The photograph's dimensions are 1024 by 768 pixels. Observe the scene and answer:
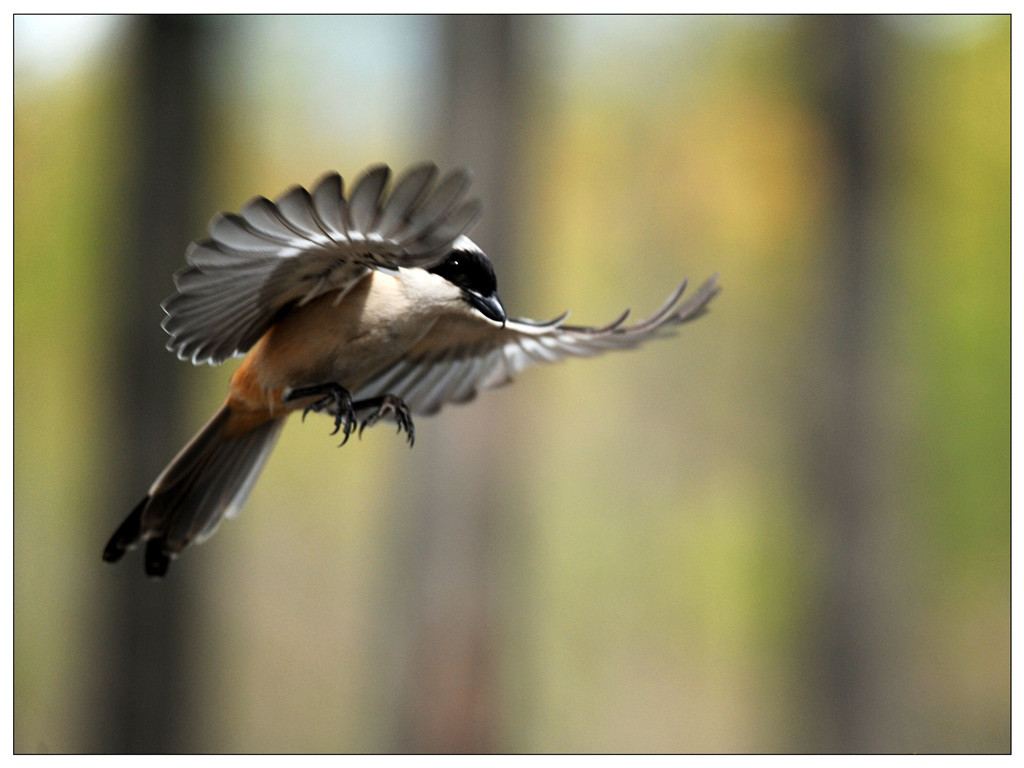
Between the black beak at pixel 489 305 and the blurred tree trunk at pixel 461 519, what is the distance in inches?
61.4

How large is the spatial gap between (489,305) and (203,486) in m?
0.57

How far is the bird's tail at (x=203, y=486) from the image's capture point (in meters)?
1.23

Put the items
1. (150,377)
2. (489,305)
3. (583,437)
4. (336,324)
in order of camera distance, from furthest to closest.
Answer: (583,437) → (150,377) → (336,324) → (489,305)

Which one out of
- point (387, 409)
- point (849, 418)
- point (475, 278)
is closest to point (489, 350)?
point (387, 409)

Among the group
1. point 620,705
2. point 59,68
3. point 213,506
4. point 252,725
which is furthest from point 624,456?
point 213,506

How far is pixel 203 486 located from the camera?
50.2 inches

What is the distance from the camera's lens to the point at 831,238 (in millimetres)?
3059

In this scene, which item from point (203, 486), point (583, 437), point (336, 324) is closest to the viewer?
point (336, 324)

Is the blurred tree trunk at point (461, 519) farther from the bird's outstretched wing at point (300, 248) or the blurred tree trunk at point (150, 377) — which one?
the bird's outstretched wing at point (300, 248)

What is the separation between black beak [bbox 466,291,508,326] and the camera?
896 millimetres

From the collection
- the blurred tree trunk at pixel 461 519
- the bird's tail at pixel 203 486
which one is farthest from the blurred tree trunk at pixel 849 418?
the bird's tail at pixel 203 486

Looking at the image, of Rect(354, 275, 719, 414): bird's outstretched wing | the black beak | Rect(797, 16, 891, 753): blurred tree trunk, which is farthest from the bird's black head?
Rect(797, 16, 891, 753): blurred tree trunk

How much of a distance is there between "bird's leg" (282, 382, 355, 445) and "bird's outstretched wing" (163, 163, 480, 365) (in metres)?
0.08

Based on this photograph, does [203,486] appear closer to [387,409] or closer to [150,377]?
[387,409]
